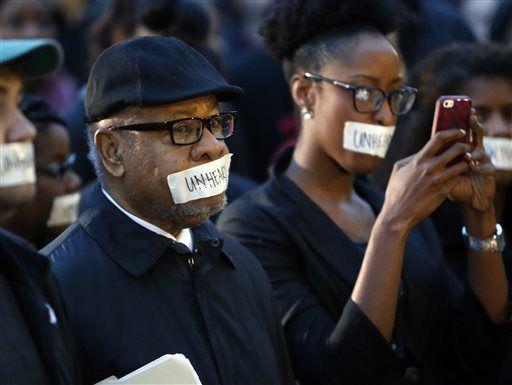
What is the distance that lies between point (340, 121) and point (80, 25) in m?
5.00

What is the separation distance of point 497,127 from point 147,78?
193cm

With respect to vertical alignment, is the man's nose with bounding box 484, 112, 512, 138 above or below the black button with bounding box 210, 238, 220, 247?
below

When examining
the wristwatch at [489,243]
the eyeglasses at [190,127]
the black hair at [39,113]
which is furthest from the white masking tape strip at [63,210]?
the wristwatch at [489,243]

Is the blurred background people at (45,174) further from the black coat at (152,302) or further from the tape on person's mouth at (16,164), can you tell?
the black coat at (152,302)

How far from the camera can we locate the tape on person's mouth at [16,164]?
3.79 metres

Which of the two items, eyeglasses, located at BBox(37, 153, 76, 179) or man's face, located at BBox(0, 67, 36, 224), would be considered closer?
man's face, located at BBox(0, 67, 36, 224)

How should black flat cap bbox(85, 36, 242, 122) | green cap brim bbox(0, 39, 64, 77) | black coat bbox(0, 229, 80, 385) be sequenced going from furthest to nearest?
green cap brim bbox(0, 39, 64, 77) → black flat cap bbox(85, 36, 242, 122) → black coat bbox(0, 229, 80, 385)

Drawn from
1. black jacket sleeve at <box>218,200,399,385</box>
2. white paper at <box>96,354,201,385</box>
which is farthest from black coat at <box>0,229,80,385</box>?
black jacket sleeve at <box>218,200,399,385</box>

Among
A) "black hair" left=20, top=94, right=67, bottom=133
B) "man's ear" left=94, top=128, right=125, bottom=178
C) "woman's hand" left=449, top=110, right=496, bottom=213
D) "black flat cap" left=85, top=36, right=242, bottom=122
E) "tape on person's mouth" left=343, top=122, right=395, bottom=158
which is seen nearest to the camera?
"black flat cap" left=85, top=36, right=242, bottom=122

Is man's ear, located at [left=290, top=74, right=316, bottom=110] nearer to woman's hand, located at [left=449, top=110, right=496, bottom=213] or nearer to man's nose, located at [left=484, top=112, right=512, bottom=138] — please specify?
woman's hand, located at [left=449, top=110, right=496, bottom=213]

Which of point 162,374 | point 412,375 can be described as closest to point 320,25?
point 412,375

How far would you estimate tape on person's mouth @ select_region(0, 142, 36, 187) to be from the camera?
379cm

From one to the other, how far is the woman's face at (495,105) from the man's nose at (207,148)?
1.67 m

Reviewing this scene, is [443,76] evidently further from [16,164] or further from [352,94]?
[16,164]
